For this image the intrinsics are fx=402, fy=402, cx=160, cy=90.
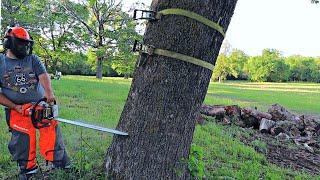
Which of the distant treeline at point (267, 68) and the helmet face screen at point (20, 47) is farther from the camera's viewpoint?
the distant treeline at point (267, 68)

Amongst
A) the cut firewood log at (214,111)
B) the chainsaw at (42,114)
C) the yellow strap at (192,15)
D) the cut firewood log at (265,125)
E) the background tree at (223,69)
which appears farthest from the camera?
the background tree at (223,69)

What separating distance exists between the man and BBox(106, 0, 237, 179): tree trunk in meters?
0.85

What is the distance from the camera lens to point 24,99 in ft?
13.6

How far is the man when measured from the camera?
4023 millimetres

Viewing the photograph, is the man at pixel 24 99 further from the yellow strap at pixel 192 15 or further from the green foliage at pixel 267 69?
the green foliage at pixel 267 69

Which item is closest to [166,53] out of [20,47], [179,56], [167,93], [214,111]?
[179,56]

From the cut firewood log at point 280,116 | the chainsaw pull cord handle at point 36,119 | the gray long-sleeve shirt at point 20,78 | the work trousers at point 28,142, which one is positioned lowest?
the cut firewood log at point 280,116

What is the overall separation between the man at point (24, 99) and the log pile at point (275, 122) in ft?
18.2

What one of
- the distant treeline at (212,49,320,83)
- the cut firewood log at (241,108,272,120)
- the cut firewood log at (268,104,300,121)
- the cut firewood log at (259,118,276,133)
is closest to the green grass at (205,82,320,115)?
the cut firewood log at (268,104,300,121)

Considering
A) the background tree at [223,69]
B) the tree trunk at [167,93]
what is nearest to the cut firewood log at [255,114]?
the tree trunk at [167,93]

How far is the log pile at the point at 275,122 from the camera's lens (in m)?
8.78

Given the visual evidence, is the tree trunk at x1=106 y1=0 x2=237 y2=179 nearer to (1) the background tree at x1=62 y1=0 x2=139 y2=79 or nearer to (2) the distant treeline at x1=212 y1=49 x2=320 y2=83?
(1) the background tree at x1=62 y1=0 x2=139 y2=79

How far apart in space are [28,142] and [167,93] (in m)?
Answer: 1.56

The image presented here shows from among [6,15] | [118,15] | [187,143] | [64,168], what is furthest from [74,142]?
[118,15]
